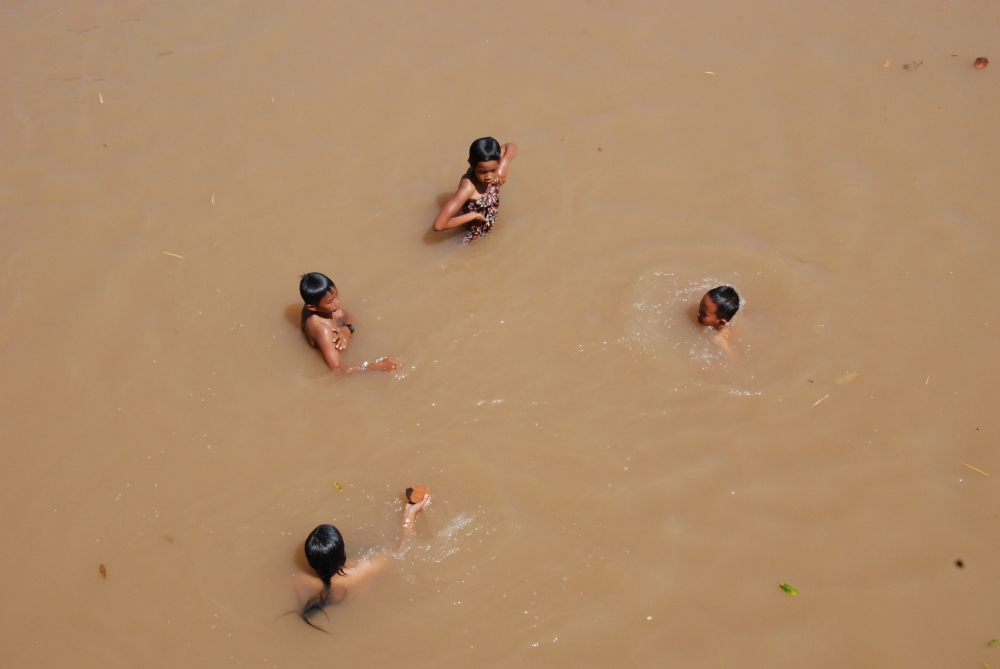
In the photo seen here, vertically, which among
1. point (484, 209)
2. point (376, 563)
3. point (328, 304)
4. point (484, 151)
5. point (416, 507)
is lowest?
point (376, 563)

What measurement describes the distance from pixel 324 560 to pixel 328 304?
4.70 feet

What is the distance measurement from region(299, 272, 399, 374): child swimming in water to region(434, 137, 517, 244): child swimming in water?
888mm

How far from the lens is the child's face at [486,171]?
4.37 m

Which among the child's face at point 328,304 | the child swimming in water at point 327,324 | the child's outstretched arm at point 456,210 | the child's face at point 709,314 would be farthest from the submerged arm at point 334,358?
the child's face at point 709,314

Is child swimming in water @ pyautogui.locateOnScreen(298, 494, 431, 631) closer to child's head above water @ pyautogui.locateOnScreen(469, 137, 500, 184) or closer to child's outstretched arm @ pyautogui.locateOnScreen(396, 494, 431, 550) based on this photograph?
child's outstretched arm @ pyautogui.locateOnScreen(396, 494, 431, 550)

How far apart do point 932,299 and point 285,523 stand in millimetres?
4217

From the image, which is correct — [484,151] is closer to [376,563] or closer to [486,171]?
[486,171]

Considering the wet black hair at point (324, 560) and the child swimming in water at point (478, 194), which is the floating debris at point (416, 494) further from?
the child swimming in water at point (478, 194)

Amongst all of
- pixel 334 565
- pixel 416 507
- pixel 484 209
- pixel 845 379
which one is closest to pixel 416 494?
pixel 416 507

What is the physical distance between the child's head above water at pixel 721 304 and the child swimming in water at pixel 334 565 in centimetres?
196

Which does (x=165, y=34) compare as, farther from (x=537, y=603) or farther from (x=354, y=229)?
(x=537, y=603)

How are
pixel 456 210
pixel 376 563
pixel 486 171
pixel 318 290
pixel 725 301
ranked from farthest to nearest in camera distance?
pixel 456 210 < pixel 486 171 < pixel 725 301 < pixel 318 290 < pixel 376 563

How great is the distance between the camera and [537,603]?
3.51 metres

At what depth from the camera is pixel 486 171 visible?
14.5 ft
